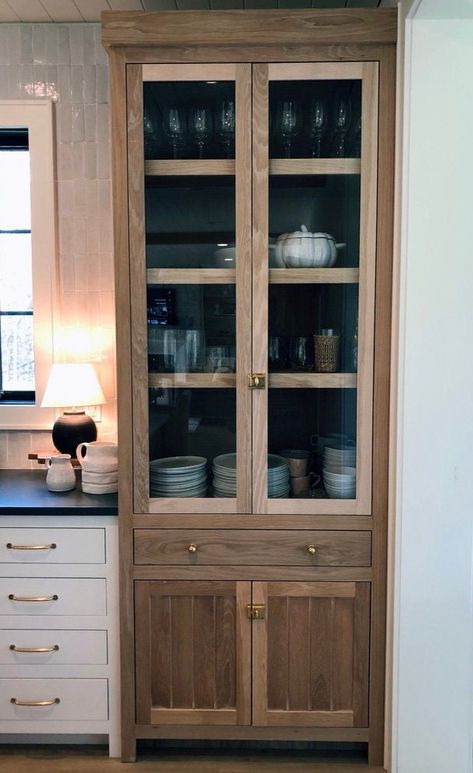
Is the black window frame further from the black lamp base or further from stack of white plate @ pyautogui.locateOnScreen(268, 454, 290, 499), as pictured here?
stack of white plate @ pyautogui.locateOnScreen(268, 454, 290, 499)

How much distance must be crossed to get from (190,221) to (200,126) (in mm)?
291

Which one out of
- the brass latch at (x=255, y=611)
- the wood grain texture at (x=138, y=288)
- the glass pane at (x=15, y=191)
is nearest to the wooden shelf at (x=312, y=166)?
the wood grain texture at (x=138, y=288)

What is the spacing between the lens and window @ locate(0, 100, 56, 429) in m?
2.32

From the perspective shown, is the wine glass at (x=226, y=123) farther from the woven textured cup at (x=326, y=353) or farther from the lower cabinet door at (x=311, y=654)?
the lower cabinet door at (x=311, y=654)

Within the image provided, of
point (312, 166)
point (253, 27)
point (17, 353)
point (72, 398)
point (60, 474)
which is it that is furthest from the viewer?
point (17, 353)

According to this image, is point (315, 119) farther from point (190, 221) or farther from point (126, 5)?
point (126, 5)

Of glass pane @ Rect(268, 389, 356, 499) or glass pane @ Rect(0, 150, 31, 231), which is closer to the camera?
glass pane @ Rect(268, 389, 356, 499)

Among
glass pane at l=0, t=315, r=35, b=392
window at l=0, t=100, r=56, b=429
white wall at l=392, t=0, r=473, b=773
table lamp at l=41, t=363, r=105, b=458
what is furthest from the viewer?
glass pane at l=0, t=315, r=35, b=392

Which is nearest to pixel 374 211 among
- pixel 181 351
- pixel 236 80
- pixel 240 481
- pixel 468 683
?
pixel 236 80

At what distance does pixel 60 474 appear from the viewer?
6.77 ft

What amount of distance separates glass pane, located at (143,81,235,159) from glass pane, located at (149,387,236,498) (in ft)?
2.46

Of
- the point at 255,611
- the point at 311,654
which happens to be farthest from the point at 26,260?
the point at 311,654

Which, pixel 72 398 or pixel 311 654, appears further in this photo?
pixel 72 398

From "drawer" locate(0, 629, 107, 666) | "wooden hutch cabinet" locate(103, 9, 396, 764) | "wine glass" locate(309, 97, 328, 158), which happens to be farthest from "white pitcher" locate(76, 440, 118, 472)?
"wine glass" locate(309, 97, 328, 158)
